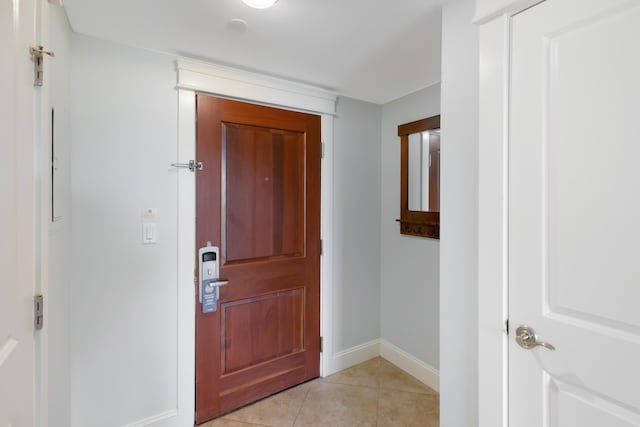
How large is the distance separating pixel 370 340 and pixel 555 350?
1870mm

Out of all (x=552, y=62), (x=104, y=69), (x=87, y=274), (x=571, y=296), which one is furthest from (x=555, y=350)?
(x=104, y=69)

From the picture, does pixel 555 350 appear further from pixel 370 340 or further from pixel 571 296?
pixel 370 340

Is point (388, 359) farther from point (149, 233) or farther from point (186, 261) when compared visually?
point (149, 233)

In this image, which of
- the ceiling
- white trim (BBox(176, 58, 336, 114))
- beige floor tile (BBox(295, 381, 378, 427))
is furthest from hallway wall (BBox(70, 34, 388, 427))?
beige floor tile (BBox(295, 381, 378, 427))

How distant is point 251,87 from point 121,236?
123 cm

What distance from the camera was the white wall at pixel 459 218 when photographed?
1.27 m

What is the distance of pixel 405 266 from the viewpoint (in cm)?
244

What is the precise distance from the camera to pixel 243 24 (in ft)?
4.77

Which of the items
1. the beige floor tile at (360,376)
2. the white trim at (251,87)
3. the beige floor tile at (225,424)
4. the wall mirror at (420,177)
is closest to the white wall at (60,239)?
the white trim at (251,87)

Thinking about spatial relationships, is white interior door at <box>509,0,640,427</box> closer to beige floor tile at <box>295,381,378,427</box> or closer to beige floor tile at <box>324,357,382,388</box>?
beige floor tile at <box>295,381,378,427</box>

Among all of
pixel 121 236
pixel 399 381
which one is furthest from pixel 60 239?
pixel 399 381

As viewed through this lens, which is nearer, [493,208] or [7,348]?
[7,348]

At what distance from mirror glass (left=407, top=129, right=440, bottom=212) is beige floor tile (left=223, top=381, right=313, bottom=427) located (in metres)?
1.67

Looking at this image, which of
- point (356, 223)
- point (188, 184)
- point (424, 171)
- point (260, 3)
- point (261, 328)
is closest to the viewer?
point (260, 3)
